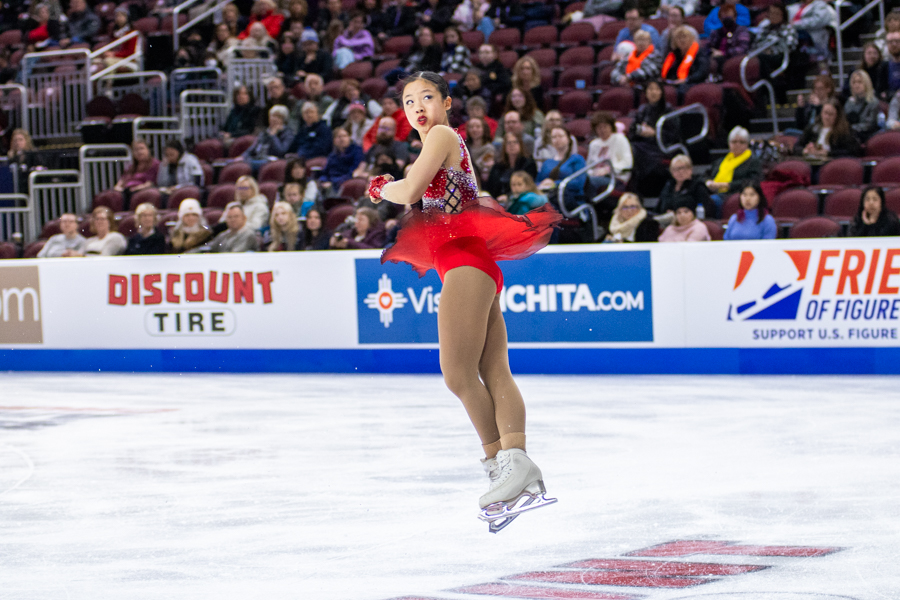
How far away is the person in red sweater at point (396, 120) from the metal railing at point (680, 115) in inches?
99.2

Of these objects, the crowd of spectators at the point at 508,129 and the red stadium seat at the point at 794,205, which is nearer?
the red stadium seat at the point at 794,205

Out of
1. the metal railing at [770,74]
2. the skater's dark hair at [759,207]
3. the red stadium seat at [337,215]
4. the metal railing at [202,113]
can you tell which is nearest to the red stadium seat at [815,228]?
the skater's dark hair at [759,207]

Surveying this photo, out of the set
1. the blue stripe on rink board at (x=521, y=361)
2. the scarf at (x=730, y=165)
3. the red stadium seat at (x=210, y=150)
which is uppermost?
the red stadium seat at (x=210, y=150)

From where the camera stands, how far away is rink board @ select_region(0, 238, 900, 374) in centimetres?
876

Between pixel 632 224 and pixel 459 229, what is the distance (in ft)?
20.2

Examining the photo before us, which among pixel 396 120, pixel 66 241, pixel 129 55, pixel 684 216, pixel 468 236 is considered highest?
pixel 129 55

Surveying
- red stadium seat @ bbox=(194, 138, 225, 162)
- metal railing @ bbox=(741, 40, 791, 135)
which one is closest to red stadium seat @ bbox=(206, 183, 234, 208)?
red stadium seat @ bbox=(194, 138, 225, 162)

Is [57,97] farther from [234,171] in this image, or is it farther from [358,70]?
[358,70]

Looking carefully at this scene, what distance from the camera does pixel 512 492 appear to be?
3598mm

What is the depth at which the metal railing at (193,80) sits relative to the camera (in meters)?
14.8

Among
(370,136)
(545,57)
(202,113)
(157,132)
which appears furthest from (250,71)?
(545,57)

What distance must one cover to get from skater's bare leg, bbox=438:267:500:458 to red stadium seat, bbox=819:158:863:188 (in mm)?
6986

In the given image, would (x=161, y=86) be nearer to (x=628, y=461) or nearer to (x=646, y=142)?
(x=646, y=142)

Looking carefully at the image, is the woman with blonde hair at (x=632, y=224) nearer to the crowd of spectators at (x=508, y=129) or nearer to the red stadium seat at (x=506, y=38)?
the crowd of spectators at (x=508, y=129)
